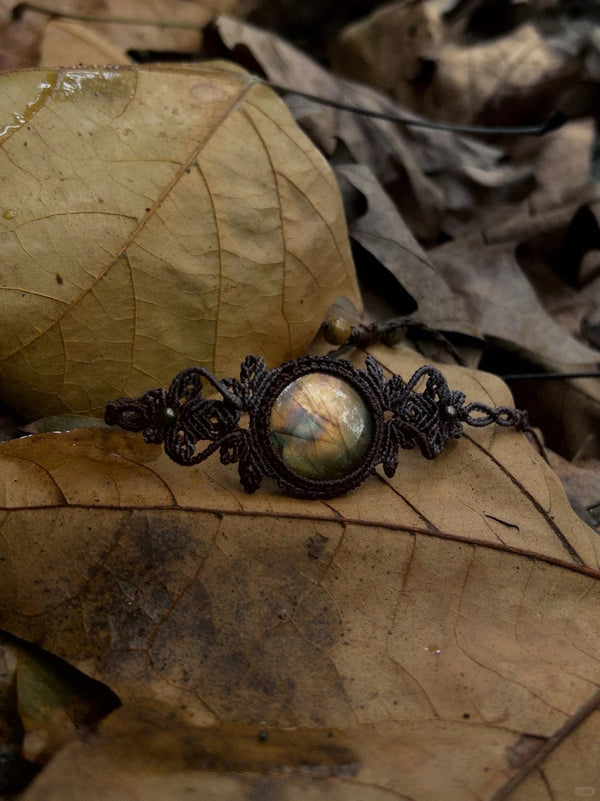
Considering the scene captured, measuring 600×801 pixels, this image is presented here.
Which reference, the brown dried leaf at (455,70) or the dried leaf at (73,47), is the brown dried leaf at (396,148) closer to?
the brown dried leaf at (455,70)

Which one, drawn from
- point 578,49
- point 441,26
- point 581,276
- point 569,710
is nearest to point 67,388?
point 569,710

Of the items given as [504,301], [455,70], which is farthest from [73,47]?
[455,70]

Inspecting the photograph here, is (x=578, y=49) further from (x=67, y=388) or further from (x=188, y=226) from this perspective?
(x=67, y=388)

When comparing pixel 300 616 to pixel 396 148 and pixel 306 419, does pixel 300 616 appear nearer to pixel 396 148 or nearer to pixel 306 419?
pixel 306 419

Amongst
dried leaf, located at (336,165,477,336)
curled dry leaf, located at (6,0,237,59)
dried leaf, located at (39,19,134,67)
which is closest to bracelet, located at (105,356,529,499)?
dried leaf, located at (336,165,477,336)

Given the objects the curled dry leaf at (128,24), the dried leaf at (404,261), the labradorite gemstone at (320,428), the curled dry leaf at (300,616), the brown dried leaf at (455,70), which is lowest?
the curled dry leaf at (300,616)

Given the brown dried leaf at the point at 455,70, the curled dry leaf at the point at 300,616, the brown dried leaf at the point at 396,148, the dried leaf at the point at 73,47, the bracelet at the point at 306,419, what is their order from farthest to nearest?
the brown dried leaf at the point at 455,70
the brown dried leaf at the point at 396,148
the dried leaf at the point at 73,47
the bracelet at the point at 306,419
the curled dry leaf at the point at 300,616

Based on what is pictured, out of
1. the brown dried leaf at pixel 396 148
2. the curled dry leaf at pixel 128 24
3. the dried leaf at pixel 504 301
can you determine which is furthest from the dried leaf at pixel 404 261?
the curled dry leaf at pixel 128 24

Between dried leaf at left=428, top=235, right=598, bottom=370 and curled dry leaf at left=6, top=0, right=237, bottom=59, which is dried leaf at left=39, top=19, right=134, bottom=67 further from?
dried leaf at left=428, top=235, right=598, bottom=370
